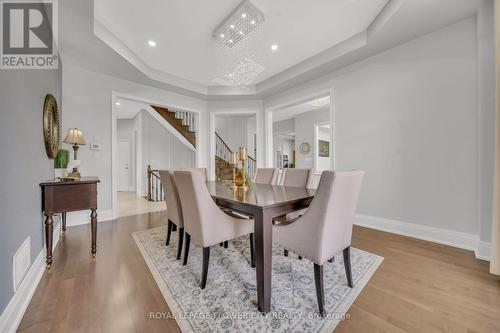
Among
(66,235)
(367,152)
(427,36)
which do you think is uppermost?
(427,36)

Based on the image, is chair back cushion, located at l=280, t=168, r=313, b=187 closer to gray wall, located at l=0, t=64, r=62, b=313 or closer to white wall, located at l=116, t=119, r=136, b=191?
gray wall, located at l=0, t=64, r=62, b=313

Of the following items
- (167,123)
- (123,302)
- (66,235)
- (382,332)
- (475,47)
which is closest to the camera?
(382,332)

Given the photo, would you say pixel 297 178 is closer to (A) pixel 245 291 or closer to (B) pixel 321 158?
(A) pixel 245 291

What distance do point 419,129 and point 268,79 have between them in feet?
8.83

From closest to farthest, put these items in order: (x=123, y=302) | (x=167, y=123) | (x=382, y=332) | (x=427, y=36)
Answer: (x=382, y=332) < (x=123, y=302) < (x=427, y=36) < (x=167, y=123)

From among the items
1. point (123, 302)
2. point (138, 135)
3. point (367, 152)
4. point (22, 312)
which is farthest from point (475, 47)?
point (138, 135)

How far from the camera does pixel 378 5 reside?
212 cm

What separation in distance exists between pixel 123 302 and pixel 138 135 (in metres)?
5.78

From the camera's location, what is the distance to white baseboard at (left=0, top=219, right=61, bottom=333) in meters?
1.06

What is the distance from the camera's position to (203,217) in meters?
1.46

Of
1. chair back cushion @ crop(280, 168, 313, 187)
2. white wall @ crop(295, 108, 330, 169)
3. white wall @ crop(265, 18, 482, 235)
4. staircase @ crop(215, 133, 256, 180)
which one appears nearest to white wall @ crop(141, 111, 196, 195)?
staircase @ crop(215, 133, 256, 180)

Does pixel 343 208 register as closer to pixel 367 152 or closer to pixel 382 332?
pixel 382 332

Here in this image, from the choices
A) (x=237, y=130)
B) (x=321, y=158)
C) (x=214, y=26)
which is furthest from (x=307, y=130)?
(x=214, y=26)

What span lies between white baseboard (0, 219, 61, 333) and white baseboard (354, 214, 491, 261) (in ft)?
11.7
